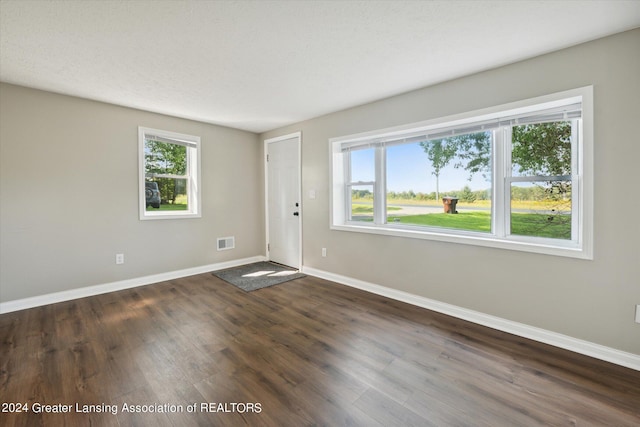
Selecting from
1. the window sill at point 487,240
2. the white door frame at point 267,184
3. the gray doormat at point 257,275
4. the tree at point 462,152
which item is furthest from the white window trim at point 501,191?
the gray doormat at point 257,275

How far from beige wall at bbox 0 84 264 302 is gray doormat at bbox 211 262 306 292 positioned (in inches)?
23.8

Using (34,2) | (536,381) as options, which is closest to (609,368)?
(536,381)

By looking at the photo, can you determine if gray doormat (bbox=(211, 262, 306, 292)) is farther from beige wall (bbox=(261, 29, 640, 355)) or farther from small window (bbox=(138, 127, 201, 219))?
beige wall (bbox=(261, 29, 640, 355))

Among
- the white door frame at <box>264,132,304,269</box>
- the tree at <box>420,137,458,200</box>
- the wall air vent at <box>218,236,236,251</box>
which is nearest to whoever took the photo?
the tree at <box>420,137,458,200</box>

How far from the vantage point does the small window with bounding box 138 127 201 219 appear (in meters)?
3.81

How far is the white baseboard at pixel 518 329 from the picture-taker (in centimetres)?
198

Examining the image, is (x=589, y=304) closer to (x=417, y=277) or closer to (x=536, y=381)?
(x=536, y=381)

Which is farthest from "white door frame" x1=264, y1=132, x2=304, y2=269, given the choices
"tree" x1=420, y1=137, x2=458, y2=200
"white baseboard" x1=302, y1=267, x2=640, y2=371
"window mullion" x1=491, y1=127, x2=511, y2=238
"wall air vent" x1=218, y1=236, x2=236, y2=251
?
"window mullion" x1=491, y1=127, x2=511, y2=238

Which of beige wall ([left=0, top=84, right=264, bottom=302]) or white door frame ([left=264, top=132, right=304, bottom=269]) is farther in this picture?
white door frame ([left=264, top=132, right=304, bottom=269])

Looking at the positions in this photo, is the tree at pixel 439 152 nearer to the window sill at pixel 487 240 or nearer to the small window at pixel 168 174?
the window sill at pixel 487 240

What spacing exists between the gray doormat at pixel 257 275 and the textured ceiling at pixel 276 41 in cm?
245

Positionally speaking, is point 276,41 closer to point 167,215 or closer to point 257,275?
point 167,215

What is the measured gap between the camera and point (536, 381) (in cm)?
179

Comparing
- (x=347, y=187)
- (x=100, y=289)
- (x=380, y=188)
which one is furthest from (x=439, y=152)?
(x=100, y=289)
